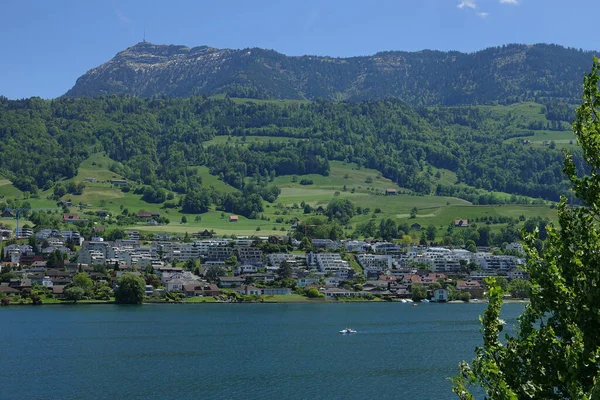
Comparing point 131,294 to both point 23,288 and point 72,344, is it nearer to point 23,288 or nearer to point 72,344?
point 23,288

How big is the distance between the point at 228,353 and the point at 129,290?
4256 cm

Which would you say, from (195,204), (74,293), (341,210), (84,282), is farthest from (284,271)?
(195,204)

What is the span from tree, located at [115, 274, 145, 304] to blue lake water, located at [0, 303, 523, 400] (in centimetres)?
544

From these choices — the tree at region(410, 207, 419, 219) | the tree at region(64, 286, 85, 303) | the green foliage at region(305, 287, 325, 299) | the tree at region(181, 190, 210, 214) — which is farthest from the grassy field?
the tree at region(64, 286, 85, 303)

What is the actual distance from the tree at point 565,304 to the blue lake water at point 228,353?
2913 centimetres

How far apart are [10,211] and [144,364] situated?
124 meters

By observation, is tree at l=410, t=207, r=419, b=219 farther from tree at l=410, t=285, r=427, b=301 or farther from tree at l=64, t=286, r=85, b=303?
tree at l=64, t=286, r=85, b=303

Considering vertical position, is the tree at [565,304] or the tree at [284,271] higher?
the tree at [565,304]

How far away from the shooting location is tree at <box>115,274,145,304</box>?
3885 inches

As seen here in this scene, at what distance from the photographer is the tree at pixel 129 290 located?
324 ft

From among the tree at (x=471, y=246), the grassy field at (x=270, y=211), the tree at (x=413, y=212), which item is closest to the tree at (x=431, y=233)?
the tree at (x=471, y=246)

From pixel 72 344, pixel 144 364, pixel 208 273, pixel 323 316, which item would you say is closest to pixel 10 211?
pixel 208 273

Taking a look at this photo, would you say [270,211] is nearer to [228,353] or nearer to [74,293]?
[74,293]

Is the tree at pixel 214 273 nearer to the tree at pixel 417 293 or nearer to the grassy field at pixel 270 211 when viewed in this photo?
the tree at pixel 417 293
